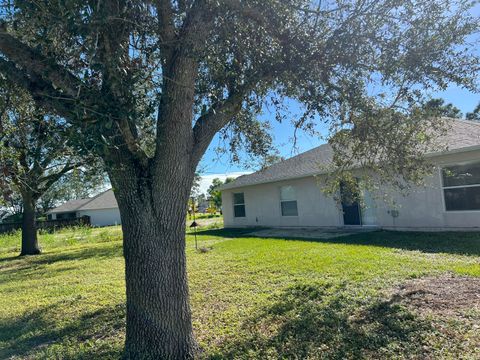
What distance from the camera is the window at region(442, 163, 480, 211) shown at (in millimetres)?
10688

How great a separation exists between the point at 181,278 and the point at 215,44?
296 centimetres

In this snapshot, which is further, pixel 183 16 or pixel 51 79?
pixel 183 16

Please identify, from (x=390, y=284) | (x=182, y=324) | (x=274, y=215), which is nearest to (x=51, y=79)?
(x=182, y=324)

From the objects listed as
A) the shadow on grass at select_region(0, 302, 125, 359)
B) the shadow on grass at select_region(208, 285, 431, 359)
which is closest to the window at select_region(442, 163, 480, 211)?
the shadow on grass at select_region(208, 285, 431, 359)

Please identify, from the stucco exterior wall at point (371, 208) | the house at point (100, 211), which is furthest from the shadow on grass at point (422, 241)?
the house at point (100, 211)

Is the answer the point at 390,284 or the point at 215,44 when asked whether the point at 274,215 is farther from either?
the point at 215,44

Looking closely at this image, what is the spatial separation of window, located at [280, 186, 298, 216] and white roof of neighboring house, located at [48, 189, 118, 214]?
Result: 32949 mm

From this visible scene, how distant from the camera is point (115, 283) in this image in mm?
8578

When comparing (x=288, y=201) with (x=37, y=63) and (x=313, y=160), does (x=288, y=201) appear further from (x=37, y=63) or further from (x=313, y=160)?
(x=37, y=63)

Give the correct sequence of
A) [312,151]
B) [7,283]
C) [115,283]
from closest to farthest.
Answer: [115,283], [7,283], [312,151]

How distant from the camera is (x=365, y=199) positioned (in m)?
13.8

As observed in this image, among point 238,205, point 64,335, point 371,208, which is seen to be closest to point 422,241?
point 371,208

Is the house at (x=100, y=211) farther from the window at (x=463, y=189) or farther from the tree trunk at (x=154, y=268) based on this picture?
the tree trunk at (x=154, y=268)

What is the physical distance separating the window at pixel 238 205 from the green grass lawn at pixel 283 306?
10.0 metres
